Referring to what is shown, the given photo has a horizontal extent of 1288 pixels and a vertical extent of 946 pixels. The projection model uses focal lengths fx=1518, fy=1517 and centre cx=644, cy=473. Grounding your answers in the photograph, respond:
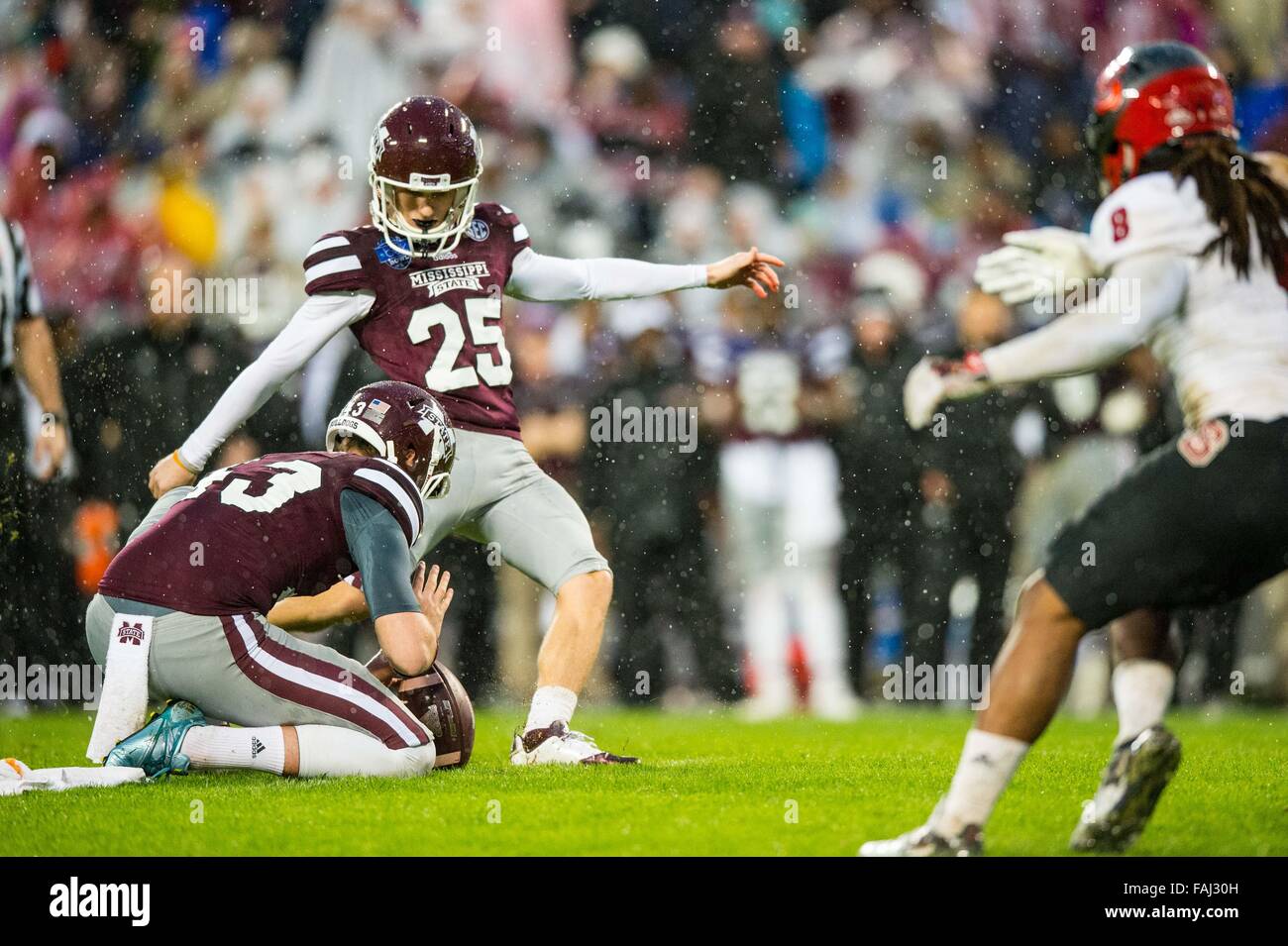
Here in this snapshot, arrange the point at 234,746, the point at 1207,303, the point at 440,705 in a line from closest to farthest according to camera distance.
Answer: the point at 1207,303, the point at 234,746, the point at 440,705

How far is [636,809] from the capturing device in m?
3.15

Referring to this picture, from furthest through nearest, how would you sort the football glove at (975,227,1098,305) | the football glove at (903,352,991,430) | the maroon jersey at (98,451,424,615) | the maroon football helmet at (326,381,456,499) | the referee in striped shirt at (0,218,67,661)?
the referee in striped shirt at (0,218,67,661) < the maroon football helmet at (326,381,456,499) < the maroon jersey at (98,451,424,615) < the football glove at (975,227,1098,305) < the football glove at (903,352,991,430)

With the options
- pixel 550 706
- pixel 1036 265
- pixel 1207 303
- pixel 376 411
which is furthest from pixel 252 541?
pixel 1207 303

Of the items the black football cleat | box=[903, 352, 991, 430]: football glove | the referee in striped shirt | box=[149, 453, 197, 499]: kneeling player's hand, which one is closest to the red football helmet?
box=[903, 352, 991, 430]: football glove

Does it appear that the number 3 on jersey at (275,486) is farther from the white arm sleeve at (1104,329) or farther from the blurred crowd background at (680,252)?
the blurred crowd background at (680,252)

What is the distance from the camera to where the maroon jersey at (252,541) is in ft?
11.5

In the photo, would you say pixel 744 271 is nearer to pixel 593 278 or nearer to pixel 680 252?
pixel 593 278

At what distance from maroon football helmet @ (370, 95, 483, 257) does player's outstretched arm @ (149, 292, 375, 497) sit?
0.22m

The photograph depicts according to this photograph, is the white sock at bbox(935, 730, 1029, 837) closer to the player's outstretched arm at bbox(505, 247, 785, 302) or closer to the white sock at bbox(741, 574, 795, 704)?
the player's outstretched arm at bbox(505, 247, 785, 302)

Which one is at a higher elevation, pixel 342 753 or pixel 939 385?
pixel 939 385

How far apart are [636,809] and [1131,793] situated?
39.2 inches

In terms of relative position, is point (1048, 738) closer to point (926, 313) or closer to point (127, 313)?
point (926, 313)

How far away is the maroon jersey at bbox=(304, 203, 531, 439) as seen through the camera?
4152mm
